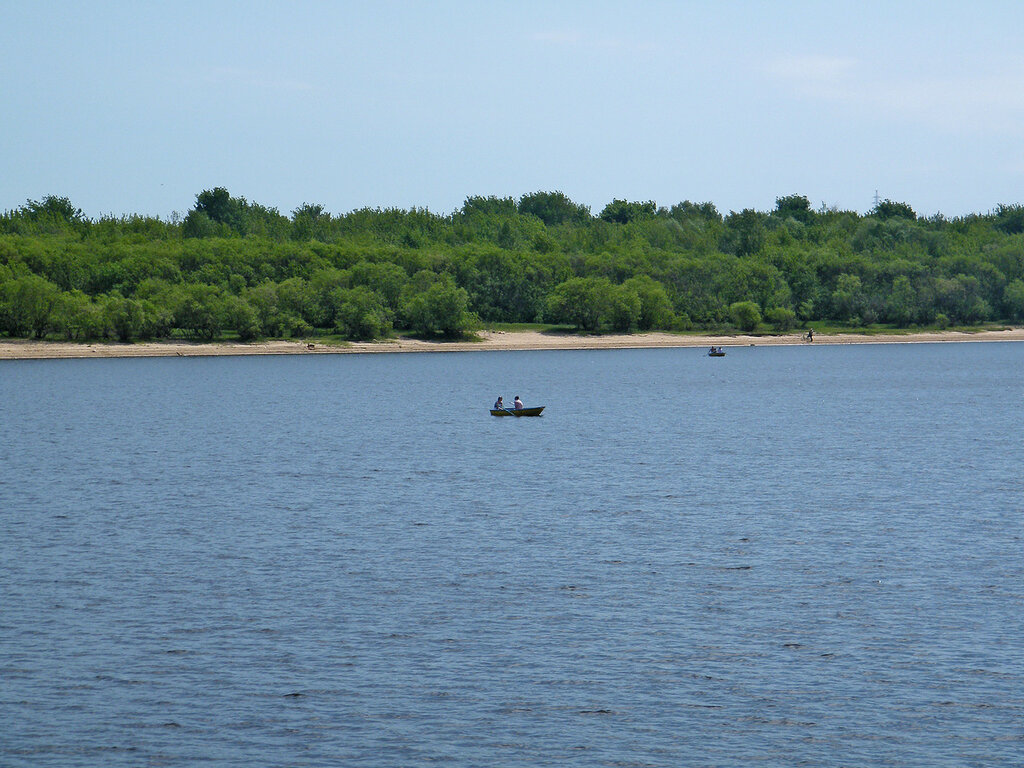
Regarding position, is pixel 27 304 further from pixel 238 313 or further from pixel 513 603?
pixel 513 603

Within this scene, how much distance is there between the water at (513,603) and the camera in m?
24.8

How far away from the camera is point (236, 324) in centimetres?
19825

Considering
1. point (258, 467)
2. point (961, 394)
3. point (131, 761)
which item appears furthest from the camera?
point (961, 394)

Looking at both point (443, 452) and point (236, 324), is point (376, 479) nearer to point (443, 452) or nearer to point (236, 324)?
point (443, 452)

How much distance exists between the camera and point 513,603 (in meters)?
35.0

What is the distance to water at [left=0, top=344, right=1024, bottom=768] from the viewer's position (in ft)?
81.5

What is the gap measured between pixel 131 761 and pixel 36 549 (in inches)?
852

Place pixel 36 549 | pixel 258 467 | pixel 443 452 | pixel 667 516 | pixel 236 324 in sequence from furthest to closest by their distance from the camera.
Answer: pixel 236 324, pixel 443 452, pixel 258 467, pixel 667 516, pixel 36 549

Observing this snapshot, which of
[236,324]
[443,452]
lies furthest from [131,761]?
[236,324]

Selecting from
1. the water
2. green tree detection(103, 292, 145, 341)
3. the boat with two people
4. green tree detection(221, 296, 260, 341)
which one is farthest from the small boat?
green tree detection(221, 296, 260, 341)

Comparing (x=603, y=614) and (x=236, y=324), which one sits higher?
(x=236, y=324)

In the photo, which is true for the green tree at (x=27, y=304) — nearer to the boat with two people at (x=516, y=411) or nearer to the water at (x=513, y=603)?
the boat with two people at (x=516, y=411)

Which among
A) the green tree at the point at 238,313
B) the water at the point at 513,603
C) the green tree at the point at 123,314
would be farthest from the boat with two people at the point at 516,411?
the green tree at the point at 238,313

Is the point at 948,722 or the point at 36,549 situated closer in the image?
the point at 948,722
